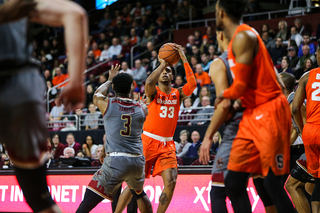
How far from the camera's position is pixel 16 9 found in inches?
Result: 76.9

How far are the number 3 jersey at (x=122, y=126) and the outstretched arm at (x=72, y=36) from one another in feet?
8.68

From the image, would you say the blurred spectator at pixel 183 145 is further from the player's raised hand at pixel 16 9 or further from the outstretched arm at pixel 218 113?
the player's raised hand at pixel 16 9

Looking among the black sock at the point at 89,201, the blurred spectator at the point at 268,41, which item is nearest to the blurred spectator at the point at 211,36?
the blurred spectator at the point at 268,41

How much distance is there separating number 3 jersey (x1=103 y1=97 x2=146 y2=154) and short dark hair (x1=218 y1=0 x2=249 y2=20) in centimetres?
185

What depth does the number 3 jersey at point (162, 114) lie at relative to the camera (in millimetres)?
5863

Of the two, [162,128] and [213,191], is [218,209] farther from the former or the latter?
[162,128]

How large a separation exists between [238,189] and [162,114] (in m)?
2.74

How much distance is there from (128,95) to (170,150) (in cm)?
135

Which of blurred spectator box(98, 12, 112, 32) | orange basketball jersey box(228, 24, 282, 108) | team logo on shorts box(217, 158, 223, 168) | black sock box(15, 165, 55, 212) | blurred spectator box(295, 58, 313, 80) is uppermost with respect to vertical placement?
blurred spectator box(98, 12, 112, 32)

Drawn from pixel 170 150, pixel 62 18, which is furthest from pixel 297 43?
pixel 62 18

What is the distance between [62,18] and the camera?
197 centimetres

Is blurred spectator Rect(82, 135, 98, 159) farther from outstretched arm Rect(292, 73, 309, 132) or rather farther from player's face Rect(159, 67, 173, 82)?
outstretched arm Rect(292, 73, 309, 132)

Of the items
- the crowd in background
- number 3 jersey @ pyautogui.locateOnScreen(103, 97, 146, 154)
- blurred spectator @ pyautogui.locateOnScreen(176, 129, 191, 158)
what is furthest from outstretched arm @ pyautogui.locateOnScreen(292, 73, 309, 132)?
blurred spectator @ pyautogui.locateOnScreen(176, 129, 191, 158)

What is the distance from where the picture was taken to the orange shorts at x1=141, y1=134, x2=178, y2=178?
222 inches
